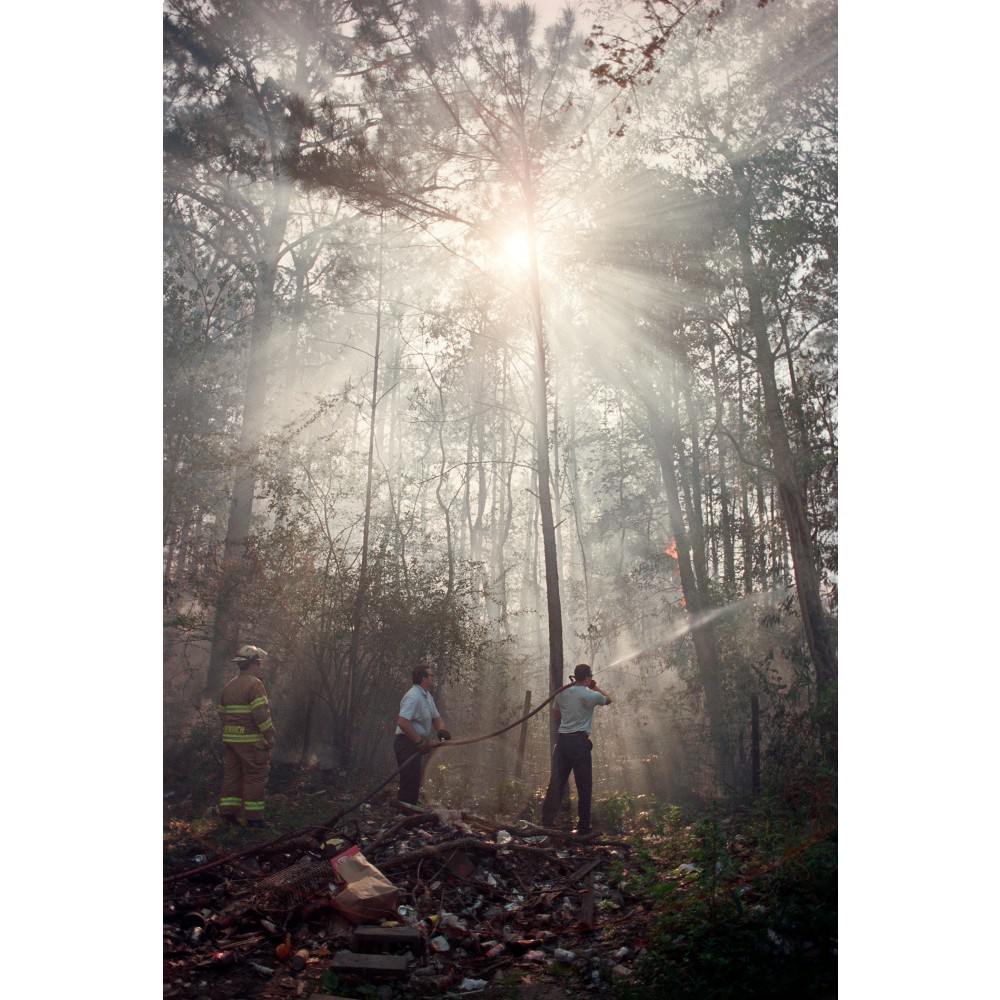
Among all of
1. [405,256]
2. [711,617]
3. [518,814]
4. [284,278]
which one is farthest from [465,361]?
[518,814]

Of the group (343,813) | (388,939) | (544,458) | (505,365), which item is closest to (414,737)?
(343,813)

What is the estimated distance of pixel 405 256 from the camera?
5219 millimetres

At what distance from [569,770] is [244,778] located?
1.87 meters

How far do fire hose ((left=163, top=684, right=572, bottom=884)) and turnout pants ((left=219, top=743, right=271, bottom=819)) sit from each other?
200 mm

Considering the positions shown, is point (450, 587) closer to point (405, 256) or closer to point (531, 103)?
point (405, 256)

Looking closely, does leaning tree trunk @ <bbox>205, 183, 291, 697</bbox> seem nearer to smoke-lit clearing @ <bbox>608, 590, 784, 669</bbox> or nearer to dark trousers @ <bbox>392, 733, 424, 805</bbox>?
dark trousers @ <bbox>392, 733, 424, 805</bbox>

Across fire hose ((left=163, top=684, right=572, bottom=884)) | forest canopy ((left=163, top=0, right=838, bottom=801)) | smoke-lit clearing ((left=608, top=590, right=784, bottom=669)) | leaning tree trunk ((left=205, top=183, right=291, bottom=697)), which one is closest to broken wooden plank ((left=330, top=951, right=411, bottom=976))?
fire hose ((left=163, top=684, right=572, bottom=884))

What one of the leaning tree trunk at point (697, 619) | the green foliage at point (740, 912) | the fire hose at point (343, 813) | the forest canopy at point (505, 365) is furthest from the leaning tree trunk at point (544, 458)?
the green foliage at point (740, 912)

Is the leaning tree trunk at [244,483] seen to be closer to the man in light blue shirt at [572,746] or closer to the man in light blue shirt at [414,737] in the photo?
the man in light blue shirt at [414,737]

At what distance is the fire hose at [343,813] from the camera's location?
13.4 feet

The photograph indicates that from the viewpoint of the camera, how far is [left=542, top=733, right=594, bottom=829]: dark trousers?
14.7 feet

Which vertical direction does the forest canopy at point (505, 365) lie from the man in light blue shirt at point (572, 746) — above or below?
above

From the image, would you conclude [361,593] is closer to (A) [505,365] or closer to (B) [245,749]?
(B) [245,749]

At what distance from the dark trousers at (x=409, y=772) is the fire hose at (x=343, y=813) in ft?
0.07
